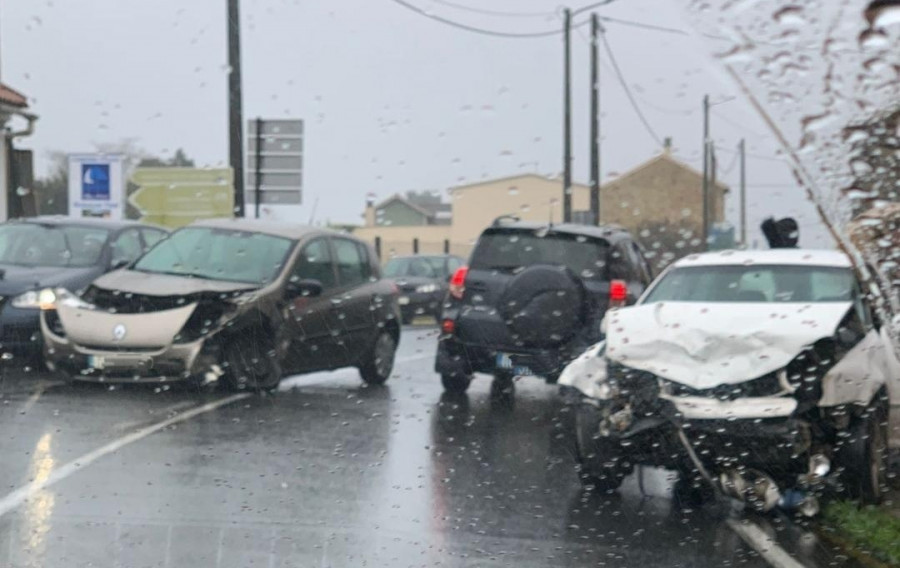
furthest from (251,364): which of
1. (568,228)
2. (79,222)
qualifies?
(79,222)

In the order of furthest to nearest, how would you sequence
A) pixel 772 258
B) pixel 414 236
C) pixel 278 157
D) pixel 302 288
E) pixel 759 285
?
pixel 414 236, pixel 278 157, pixel 302 288, pixel 772 258, pixel 759 285

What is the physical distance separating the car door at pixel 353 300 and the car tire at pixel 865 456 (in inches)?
248

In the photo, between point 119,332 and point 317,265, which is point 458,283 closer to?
point 317,265

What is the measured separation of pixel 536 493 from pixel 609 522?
2.76 feet

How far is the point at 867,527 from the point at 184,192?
15.1 m

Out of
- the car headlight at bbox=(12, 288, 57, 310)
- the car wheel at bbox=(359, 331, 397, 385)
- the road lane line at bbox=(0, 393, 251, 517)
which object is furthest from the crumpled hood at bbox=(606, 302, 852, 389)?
the car headlight at bbox=(12, 288, 57, 310)

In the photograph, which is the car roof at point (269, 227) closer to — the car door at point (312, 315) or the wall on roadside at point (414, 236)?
the car door at point (312, 315)

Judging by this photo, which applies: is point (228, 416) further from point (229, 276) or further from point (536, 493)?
point (536, 493)

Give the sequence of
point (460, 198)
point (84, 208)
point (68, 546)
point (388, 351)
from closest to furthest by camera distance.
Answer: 1. point (68, 546)
2. point (388, 351)
3. point (460, 198)
4. point (84, 208)

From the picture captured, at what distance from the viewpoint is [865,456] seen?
7.75m

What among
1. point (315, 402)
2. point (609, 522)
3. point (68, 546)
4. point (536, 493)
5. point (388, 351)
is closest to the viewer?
point (68, 546)

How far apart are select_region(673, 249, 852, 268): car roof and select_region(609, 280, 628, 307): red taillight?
6.49 ft

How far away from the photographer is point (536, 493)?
8.31 metres

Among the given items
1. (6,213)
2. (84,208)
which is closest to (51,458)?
(84,208)
